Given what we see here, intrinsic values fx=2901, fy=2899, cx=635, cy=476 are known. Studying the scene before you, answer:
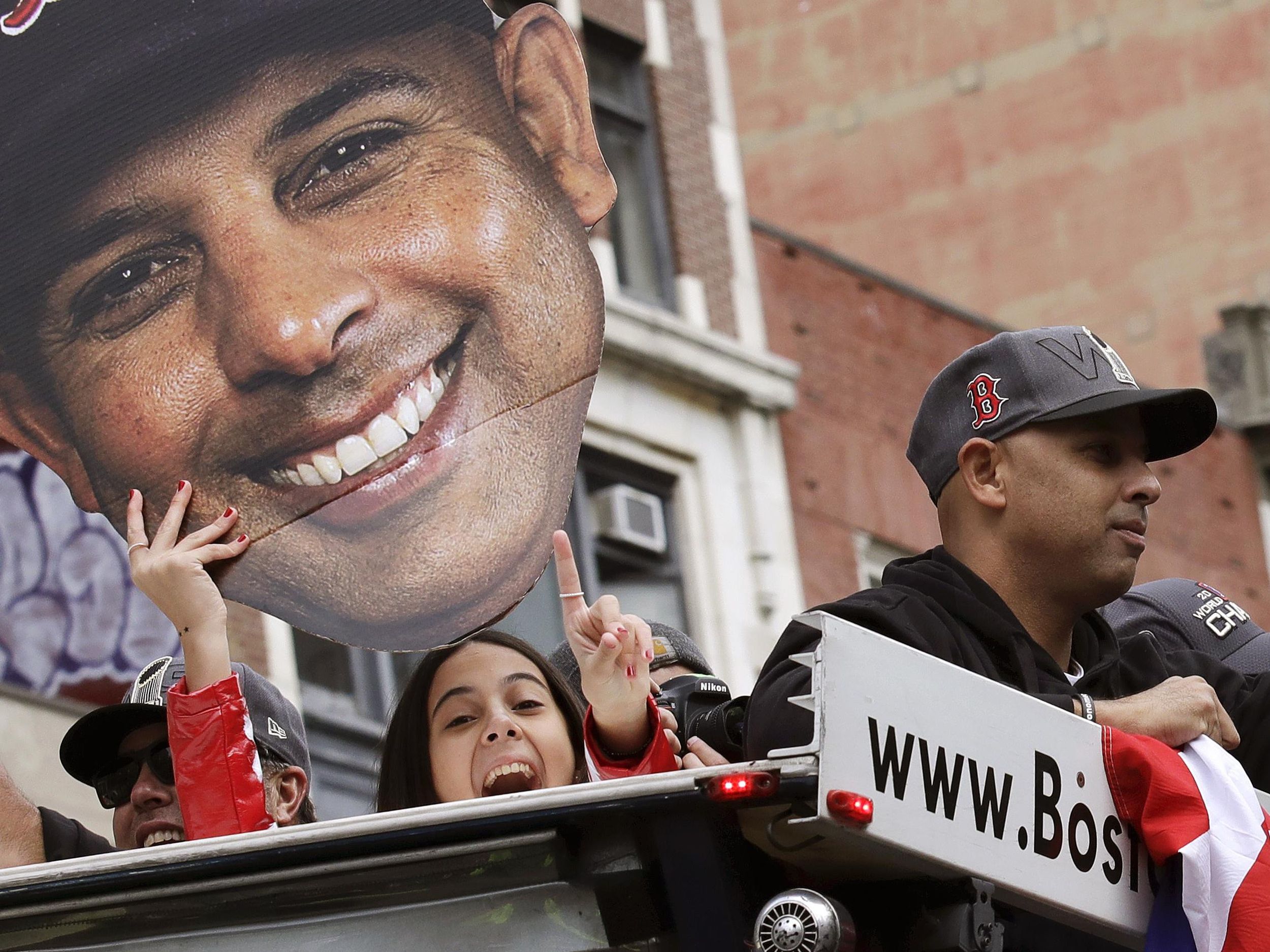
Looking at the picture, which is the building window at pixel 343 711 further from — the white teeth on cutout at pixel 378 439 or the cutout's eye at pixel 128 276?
the white teeth on cutout at pixel 378 439

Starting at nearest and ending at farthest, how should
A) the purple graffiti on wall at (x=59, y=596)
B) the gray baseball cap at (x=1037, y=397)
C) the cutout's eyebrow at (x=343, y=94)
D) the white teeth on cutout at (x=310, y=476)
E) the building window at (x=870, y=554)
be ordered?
1. the gray baseball cap at (x=1037, y=397)
2. the white teeth on cutout at (x=310, y=476)
3. the cutout's eyebrow at (x=343, y=94)
4. the purple graffiti on wall at (x=59, y=596)
5. the building window at (x=870, y=554)

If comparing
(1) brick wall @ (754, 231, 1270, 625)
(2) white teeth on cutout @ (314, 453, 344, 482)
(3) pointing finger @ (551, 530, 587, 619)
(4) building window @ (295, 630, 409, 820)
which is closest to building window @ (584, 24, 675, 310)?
(1) brick wall @ (754, 231, 1270, 625)

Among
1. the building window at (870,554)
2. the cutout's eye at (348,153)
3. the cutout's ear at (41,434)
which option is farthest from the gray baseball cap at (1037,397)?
the building window at (870,554)

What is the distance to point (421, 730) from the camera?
589 cm

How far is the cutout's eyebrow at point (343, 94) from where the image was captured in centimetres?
701

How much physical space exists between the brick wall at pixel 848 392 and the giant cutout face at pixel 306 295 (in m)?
13.2

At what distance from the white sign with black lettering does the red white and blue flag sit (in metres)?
0.04

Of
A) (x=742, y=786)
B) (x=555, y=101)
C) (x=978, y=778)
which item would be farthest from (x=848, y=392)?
(x=742, y=786)

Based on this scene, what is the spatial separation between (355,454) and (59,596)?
29.2ft

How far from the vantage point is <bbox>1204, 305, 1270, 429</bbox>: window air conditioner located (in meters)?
24.4

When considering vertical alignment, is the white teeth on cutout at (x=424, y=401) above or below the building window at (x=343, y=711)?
below

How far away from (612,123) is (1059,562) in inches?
622

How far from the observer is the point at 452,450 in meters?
6.35

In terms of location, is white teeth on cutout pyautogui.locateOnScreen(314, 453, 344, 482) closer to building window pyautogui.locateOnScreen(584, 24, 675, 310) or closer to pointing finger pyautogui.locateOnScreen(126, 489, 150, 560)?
pointing finger pyautogui.locateOnScreen(126, 489, 150, 560)
